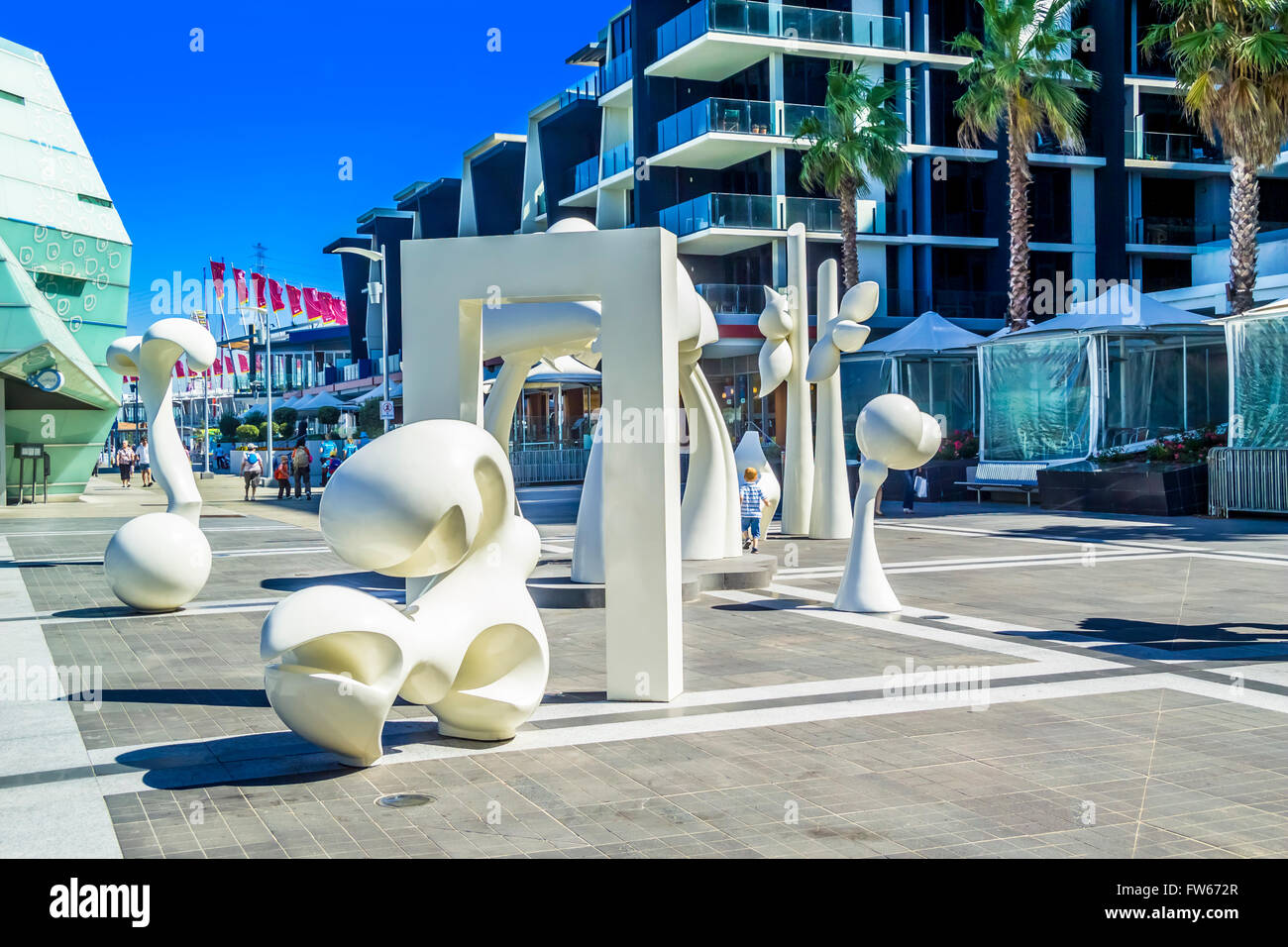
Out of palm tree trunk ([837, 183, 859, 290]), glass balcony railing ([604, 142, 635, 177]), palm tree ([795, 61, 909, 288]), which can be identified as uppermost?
glass balcony railing ([604, 142, 635, 177])

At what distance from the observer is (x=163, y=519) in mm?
11734

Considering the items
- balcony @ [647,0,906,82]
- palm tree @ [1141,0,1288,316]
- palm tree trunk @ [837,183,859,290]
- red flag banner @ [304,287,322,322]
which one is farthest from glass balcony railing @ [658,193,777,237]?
red flag banner @ [304,287,322,322]

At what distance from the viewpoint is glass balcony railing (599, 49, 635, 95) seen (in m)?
39.4

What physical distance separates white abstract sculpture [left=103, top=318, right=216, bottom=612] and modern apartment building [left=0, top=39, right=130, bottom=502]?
1616 centimetres

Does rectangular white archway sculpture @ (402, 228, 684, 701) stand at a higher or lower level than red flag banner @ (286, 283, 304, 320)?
lower

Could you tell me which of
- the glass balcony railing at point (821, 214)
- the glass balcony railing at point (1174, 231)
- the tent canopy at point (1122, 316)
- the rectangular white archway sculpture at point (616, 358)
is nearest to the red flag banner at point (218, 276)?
the glass balcony railing at point (821, 214)

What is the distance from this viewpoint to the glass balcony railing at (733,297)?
3628 centimetres

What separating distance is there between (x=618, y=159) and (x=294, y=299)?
27.7m

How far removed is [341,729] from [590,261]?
318 cm

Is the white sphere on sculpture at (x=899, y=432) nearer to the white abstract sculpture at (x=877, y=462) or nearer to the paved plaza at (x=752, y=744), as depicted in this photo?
the white abstract sculpture at (x=877, y=462)

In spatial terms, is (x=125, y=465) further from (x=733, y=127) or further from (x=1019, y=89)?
A: (x=1019, y=89)

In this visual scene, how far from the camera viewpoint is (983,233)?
3891cm

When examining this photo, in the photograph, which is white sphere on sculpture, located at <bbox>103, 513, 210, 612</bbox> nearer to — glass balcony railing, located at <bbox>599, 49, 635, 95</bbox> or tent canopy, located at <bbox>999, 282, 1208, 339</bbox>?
tent canopy, located at <bbox>999, 282, 1208, 339</bbox>

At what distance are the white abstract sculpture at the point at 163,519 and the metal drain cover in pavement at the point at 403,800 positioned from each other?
22.1 ft
